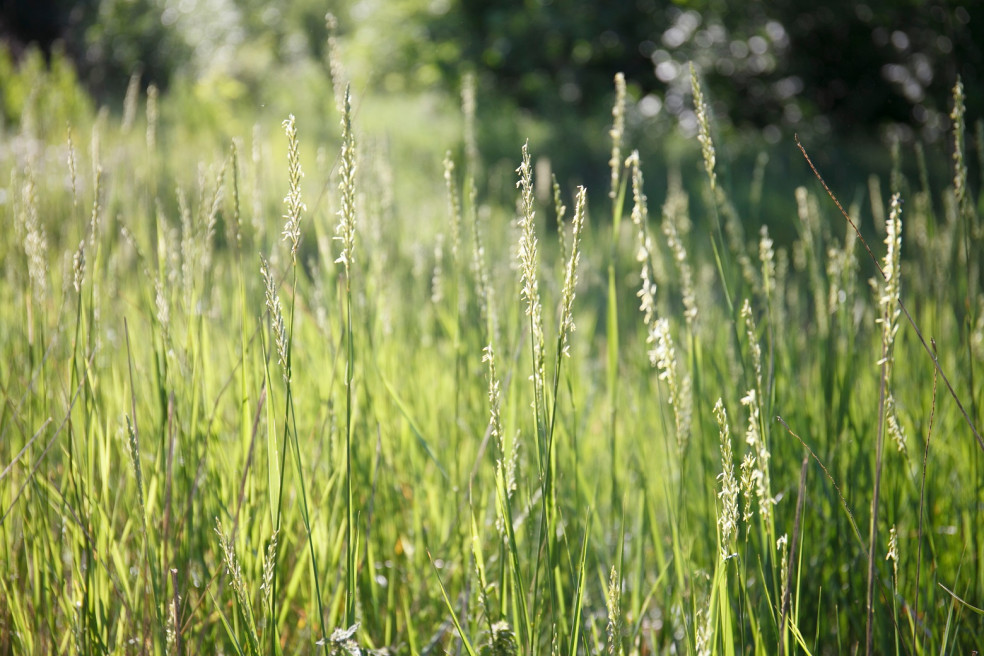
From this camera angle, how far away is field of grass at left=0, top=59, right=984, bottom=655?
2.72 feet

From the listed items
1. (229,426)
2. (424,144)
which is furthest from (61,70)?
(229,426)

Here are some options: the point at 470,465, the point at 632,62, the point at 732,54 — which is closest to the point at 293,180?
the point at 470,465

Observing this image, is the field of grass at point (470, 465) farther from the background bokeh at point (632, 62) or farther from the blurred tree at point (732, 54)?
the blurred tree at point (732, 54)

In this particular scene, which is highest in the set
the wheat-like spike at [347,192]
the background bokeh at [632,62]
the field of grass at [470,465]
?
the background bokeh at [632,62]

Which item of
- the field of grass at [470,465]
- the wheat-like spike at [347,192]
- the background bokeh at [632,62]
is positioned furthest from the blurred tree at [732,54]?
the wheat-like spike at [347,192]

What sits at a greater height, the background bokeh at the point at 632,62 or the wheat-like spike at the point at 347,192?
the background bokeh at the point at 632,62

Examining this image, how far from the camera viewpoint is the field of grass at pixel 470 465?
0.83m

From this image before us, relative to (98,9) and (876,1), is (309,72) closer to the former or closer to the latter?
(98,9)

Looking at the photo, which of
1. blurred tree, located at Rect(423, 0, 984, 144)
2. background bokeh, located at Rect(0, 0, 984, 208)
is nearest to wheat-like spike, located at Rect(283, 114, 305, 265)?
background bokeh, located at Rect(0, 0, 984, 208)

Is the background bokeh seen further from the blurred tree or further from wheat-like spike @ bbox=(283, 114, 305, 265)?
wheat-like spike @ bbox=(283, 114, 305, 265)

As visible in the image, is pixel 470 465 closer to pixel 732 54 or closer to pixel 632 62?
pixel 632 62

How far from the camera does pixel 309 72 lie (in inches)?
487

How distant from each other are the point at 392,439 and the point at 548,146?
21.0ft

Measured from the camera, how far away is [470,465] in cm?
153
